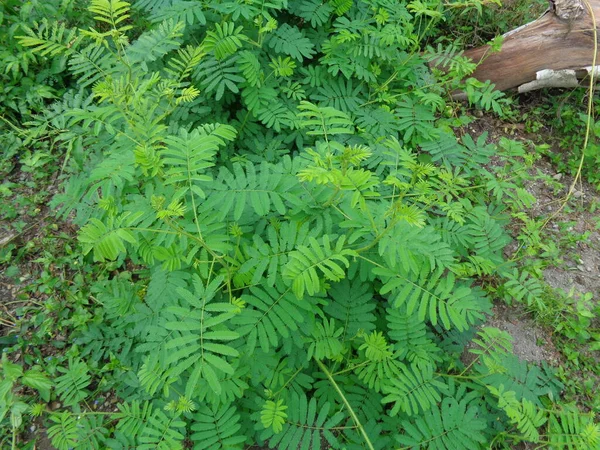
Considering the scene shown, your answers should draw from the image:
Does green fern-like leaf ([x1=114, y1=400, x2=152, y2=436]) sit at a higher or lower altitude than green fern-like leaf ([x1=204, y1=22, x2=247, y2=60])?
lower

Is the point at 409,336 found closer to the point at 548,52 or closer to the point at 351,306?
the point at 351,306

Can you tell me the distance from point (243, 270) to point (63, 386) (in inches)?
54.5

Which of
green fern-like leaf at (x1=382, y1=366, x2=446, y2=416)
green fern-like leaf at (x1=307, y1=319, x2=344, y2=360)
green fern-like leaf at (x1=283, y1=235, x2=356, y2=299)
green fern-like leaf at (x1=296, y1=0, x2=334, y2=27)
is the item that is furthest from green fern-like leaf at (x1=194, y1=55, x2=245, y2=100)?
green fern-like leaf at (x1=382, y1=366, x2=446, y2=416)

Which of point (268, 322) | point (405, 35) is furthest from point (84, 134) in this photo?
point (405, 35)

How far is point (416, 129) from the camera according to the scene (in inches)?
128

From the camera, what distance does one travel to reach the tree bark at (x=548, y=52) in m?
3.70

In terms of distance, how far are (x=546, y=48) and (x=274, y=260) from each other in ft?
10.7

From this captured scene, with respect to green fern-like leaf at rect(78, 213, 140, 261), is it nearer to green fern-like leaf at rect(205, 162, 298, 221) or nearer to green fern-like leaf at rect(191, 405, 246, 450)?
green fern-like leaf at rect(205, 162, 298, 221)

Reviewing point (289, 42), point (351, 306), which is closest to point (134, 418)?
point (351, 306)

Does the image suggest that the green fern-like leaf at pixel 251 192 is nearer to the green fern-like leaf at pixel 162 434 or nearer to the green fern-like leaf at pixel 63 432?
the green fern-like leaf at pixel 162 434

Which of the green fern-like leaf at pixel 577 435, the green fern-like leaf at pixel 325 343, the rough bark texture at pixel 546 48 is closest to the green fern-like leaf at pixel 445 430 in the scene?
the green fern-like leaf at pixel 577 435

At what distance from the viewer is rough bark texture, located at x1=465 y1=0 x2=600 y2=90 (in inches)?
145

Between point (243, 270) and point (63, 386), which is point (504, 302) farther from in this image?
point (63, 386)

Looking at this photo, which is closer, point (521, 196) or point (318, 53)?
point (521, 196)
